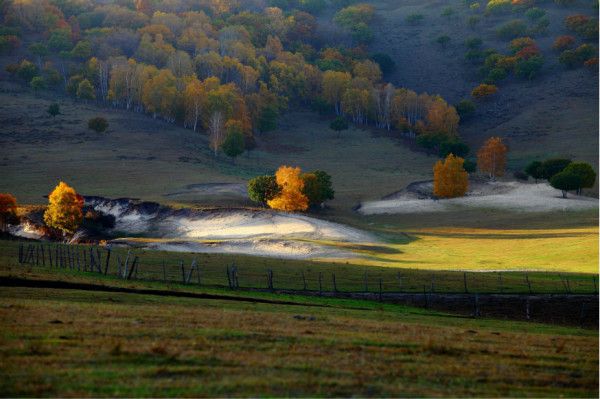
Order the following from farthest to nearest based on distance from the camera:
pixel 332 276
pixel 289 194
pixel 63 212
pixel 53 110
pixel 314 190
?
pixel 53 110
pixel 314 190
pixel 289 194
pixel 63 212
pixel 332 276

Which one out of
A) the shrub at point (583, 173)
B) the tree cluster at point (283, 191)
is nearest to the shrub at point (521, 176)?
the shrub at point (583, 173)

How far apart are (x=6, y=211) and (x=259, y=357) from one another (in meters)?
90.7

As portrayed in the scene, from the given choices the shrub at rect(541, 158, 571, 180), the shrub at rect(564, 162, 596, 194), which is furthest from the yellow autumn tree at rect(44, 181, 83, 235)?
the shrub at rect(541, 158, 571, 180)

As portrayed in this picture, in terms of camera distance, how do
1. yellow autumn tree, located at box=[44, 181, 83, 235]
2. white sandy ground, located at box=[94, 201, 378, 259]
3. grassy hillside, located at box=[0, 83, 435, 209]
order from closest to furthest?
1. white sandy ground, located at box=[94, 201, 378, 259]
2. yellow autumn tree, located at box=[44, 181, 83, 235]
3. grassy hillside, located at box=[0, 83, 435, 209]

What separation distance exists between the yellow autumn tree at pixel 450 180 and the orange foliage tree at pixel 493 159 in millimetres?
26481

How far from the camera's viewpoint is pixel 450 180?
146 meters

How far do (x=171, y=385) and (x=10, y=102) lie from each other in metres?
179

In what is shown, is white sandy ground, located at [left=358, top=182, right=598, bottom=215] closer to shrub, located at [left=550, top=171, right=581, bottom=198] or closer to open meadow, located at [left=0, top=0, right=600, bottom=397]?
open meadow, located at [left=0, top=0, right=600, bottom=397]

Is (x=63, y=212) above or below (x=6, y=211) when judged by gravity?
below

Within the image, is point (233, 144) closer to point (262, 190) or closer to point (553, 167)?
point (262, 190)

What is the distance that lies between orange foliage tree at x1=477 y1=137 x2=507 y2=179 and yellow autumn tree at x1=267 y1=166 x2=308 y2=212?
60.7 m

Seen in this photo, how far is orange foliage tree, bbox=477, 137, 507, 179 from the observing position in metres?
172

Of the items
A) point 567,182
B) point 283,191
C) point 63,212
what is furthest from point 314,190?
point 567,182

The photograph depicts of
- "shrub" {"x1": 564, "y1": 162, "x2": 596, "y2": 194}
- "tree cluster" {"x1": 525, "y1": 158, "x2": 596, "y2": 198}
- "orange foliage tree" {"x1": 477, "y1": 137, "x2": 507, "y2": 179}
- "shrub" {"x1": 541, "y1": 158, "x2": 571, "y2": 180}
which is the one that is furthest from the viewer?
"orange foliage tree" {"x1": 477, "y1": 137, "x2": 507, "y2": 179}
